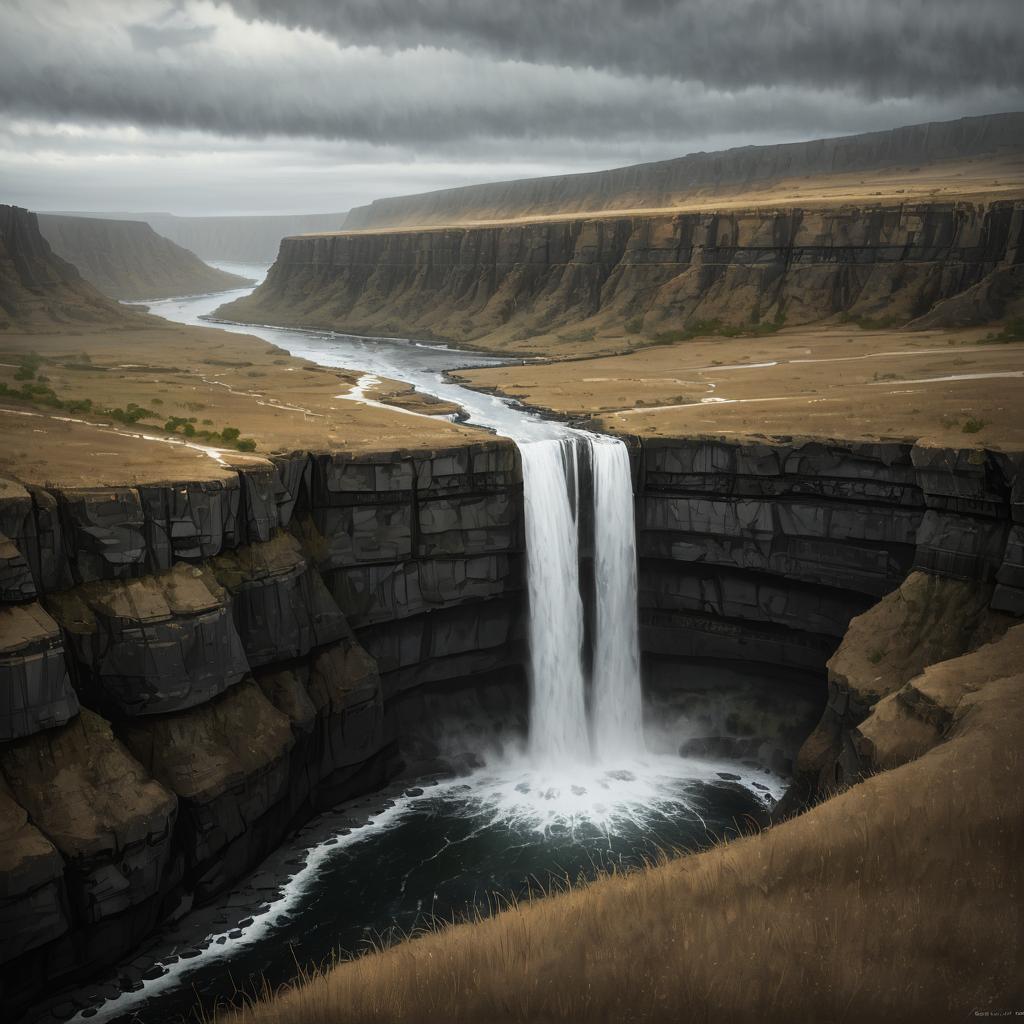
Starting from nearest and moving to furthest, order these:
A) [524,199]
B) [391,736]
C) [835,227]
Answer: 1. [391,736]
2. [835,227]
3. [524,199]

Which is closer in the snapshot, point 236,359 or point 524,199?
point 236,359

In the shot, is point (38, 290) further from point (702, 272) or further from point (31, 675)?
point (31, 675)

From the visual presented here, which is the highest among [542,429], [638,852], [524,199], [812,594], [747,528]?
[524,199]

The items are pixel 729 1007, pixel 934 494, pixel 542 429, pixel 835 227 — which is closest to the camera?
pixel 729 1007

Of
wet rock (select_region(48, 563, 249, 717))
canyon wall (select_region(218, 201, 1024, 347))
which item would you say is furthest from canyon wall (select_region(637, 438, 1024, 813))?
canyon wall (select_region(218, 201, 1024, 347))

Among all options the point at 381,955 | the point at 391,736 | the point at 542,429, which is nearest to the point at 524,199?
the point at 542,429

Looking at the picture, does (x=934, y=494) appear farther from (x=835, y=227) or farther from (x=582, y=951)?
(x=835, y=227)
